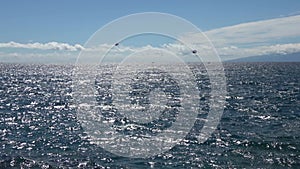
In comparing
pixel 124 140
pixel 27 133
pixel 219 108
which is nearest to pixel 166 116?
pixel 219 108

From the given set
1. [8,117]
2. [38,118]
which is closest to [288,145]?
[38,118]

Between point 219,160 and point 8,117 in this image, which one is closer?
point 219,160

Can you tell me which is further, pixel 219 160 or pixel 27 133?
pixel 27 133

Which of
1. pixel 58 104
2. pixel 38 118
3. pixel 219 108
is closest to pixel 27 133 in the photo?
pixel 38 118

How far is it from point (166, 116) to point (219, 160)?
2957 cm

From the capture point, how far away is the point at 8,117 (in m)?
65.6

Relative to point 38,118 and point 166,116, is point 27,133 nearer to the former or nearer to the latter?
point 38,118

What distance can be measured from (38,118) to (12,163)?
2896 cm

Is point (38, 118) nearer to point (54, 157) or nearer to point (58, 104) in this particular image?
point (58, 104)

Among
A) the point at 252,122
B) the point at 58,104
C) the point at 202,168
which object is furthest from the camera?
the point at 58,104

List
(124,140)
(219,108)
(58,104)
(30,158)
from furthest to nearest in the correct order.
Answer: (58,104), (219,108), (124,140), (30,158)

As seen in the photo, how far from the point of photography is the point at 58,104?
85688 mm

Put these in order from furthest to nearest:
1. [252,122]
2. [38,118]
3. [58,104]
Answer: [58,104] → [38,118] → [252,122]

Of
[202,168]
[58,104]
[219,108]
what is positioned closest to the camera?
[202,168]
